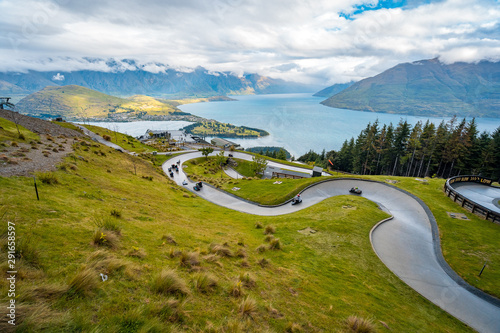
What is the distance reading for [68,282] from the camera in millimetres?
4648

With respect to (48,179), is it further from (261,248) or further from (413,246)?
(413,246)

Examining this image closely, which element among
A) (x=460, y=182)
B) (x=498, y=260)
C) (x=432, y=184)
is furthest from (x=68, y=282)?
(x=460, y=182)

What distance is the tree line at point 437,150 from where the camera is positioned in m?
45.6

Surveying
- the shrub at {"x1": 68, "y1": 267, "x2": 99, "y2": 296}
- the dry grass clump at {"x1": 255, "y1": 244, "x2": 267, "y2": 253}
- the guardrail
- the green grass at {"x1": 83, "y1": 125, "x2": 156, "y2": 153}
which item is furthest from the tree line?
the green grass at {"x1": 83, "y1": 125, "x2": 156, "y2": 153}

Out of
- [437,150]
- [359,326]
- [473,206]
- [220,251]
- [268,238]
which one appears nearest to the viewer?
[359,326]

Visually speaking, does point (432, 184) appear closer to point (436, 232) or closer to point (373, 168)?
point (436, 232)

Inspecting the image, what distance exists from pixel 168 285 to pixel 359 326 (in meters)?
6.07

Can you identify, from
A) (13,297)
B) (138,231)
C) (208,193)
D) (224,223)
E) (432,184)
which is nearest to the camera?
(13,297)

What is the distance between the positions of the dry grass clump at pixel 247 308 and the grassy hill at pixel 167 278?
40 millimetres

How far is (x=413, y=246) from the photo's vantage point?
16.5 meters

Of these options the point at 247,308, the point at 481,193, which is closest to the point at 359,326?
the point at 247,308

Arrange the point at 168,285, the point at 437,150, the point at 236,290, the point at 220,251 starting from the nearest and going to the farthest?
1. the point at 168,285
2. the point at 236,290
3. the point at 220,251
4. the point at 437,150

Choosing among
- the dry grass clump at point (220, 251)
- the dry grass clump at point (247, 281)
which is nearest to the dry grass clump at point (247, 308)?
the dry grass clump at point (247, 281)

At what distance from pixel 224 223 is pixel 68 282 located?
41.7 ft
